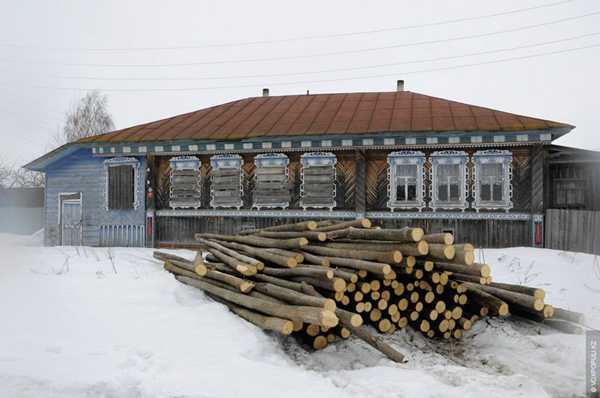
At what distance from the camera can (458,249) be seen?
533 centimetres

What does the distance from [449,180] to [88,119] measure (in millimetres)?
28222

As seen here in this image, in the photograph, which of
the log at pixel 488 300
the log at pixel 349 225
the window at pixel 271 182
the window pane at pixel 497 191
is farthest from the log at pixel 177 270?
the window pane at pixel 497 191

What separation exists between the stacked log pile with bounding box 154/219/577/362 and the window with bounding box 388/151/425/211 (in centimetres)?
662

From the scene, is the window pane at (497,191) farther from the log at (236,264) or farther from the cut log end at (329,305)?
the cut log end at (329,305)

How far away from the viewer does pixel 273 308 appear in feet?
18.0

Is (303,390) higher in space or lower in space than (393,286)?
lower

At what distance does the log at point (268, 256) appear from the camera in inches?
242

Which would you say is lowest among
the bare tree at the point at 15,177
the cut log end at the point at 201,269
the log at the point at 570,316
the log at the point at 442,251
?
the log at the point at 570,316

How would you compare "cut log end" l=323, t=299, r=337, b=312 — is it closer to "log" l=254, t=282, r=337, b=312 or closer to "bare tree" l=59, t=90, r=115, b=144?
"log" l=254, t=282, r=337, b=312

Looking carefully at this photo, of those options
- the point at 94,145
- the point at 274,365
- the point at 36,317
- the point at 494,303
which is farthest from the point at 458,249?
the point at 94,145

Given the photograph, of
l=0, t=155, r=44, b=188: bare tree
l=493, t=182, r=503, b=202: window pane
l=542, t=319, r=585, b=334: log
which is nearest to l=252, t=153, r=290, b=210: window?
l=493, t=182, r=503, b=202: window pane

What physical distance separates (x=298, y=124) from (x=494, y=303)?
9.52 metres

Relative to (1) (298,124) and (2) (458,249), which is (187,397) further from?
(1) (298,124)

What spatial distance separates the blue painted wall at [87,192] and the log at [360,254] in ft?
33.7
